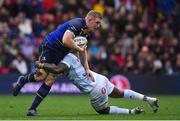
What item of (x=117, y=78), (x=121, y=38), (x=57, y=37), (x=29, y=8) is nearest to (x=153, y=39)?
(x=121, y=38)

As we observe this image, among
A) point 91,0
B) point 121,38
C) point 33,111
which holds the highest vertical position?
point 91,0

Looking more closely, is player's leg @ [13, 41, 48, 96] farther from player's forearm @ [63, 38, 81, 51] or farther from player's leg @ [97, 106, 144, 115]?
player's leg @ [97, 106, 144, 115]

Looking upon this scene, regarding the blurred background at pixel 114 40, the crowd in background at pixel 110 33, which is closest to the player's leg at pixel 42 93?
the blurred background at pixel 114 40

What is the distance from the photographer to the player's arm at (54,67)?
14.1 m

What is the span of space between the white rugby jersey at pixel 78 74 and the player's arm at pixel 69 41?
471mm

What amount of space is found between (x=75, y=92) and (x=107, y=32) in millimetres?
3300

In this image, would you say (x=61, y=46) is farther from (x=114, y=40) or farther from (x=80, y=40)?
(x=114, y=40)

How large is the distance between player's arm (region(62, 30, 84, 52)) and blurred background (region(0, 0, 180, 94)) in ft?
33.6

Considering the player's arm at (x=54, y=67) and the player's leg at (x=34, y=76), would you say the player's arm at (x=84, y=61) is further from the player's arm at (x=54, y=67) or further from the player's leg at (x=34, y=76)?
the player's leg at (x=34, y=76)

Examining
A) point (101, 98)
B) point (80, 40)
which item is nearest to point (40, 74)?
point (80, 40)

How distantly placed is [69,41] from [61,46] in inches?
27.9

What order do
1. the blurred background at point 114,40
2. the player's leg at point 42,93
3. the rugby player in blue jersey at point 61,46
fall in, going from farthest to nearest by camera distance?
1. the blurred background at point 114,40
2. the player's leg at point 42,93
3. the rugby player in blue jersey at point 61,46

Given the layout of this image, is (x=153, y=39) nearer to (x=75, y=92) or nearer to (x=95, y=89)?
(x=75, y=92)

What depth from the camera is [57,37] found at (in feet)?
47.4
